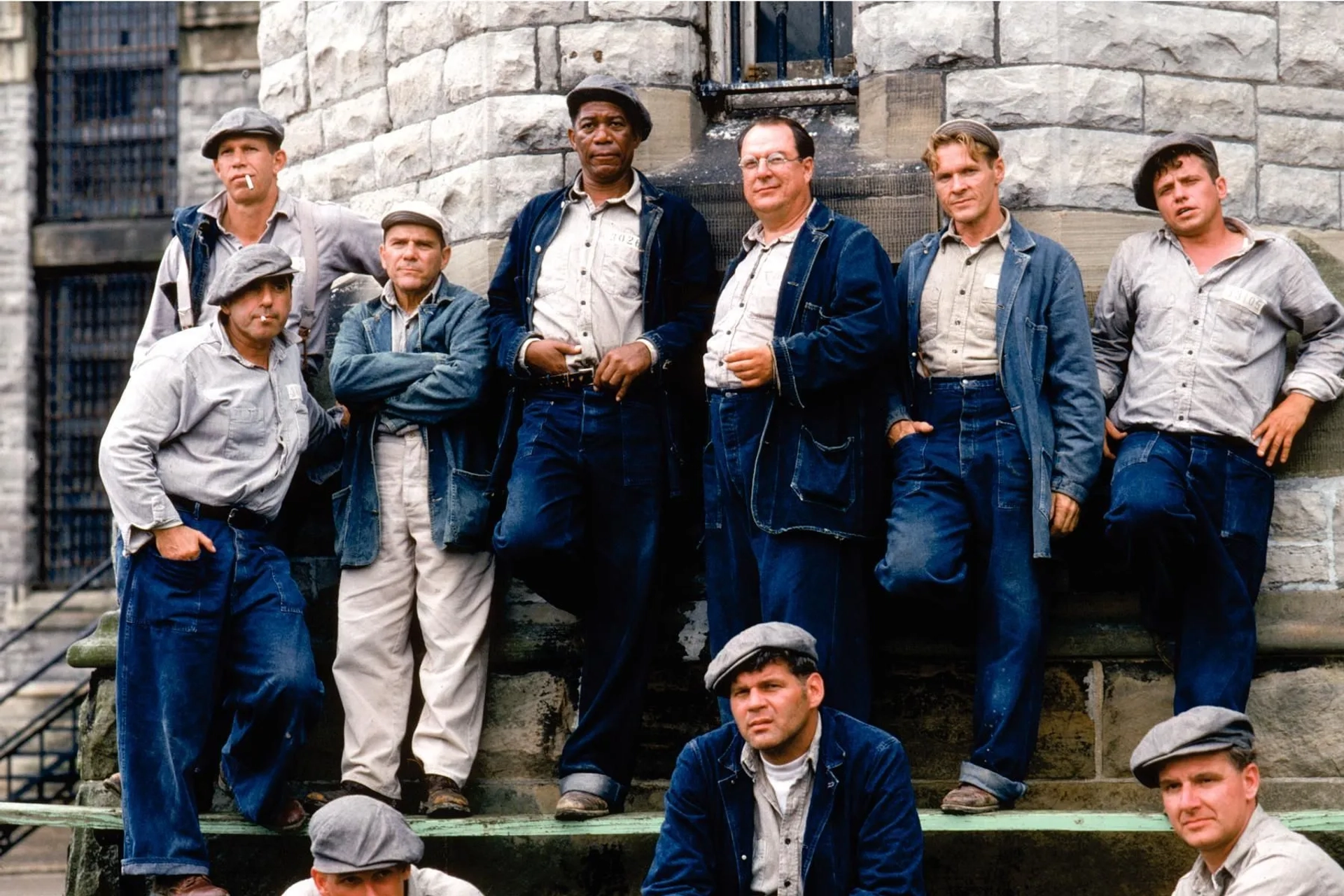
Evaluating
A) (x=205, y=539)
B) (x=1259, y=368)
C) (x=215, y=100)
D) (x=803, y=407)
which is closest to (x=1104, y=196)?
(x=1259, y=368)

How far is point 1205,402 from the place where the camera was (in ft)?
20.1

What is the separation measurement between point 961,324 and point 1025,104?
5.36ft

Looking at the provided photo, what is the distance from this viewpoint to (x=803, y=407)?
611 centimetres

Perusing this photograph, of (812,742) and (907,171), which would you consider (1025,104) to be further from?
(812,742)

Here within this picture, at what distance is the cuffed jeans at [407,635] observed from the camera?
21.2 feet

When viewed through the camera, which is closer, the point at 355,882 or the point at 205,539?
the point at 355,882

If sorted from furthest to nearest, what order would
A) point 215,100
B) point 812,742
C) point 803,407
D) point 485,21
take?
point 215,100
point 485,21
point 803,407
point 812,742

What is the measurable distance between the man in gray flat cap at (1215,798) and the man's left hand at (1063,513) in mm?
957

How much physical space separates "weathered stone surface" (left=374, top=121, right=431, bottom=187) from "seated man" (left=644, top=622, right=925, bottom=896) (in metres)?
3.31

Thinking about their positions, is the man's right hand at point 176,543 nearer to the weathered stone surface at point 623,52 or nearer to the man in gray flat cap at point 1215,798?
the weathered stone surface at point 623,52

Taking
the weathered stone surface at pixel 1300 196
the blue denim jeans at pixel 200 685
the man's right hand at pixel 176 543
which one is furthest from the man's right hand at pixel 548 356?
the weathered stone surface at pixel 1300 196

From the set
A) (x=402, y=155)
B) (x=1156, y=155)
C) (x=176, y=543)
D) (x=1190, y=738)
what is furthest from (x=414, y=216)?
(x=1190, y=738)

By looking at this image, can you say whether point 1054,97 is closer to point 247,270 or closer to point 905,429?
point 905,429

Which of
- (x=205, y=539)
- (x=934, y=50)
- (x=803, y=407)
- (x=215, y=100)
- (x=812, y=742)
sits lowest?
(x=812, y=742)
